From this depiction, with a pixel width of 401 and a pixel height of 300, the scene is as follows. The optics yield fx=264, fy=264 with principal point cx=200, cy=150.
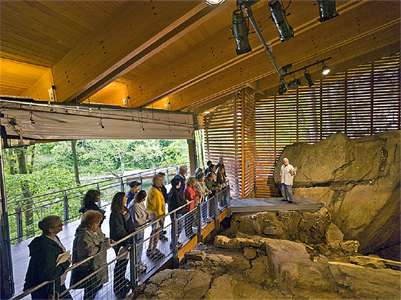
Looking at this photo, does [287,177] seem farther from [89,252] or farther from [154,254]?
[89,252]

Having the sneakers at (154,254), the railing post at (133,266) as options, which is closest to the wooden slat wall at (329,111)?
the sneakers at (154,254)

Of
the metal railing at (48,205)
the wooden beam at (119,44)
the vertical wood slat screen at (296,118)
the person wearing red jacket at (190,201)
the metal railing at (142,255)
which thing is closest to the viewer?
the metal railing at (142,255)

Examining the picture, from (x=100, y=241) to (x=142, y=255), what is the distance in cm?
167

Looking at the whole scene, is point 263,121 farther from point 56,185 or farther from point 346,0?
point 56,185

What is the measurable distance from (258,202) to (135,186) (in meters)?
5.26

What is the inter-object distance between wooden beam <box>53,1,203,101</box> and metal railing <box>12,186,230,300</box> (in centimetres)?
251

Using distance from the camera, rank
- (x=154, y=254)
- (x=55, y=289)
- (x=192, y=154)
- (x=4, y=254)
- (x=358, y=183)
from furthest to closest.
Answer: (x=192, y=154) → (x=358, y=183) → (x=154, y=254) → (x=4, y=254) → (x=55, y=289)

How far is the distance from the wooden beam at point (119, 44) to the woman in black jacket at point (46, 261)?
2.43 m

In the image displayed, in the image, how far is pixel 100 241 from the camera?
10.3ft

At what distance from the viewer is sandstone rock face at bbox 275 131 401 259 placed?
28.4 feet

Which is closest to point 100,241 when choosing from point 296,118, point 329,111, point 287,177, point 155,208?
point 155,208

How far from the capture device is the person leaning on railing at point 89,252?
9.84 ft

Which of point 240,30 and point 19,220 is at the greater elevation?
point 240,30

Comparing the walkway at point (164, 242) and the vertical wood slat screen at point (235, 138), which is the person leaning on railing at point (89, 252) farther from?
the vertical wood slat screen at point (235, 138)
